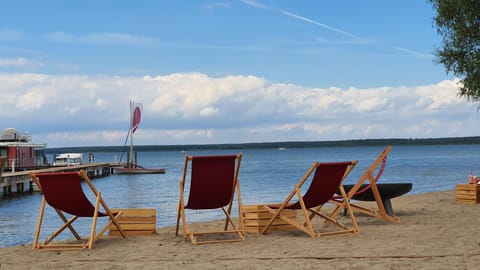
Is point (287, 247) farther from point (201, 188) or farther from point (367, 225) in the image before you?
point (367, 225)

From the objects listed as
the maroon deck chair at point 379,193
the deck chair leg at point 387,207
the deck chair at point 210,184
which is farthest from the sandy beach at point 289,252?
the deck chair leg at point 387,207

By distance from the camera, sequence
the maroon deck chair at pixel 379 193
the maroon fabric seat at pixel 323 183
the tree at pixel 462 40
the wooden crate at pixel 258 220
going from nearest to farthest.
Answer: the maroon fabric seat at pixel 323 183 → the wooden crate at pixel 258 220 → the maroon deck chair at pixel 379 193 → the tree at pixel 462 40

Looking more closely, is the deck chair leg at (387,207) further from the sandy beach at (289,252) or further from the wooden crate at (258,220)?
the wooden crate at (258,220)

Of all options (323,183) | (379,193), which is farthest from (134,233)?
(379,193)

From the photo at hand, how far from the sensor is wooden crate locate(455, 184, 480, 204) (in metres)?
12.3

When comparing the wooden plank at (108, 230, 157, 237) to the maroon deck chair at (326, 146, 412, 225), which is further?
the maroon deck chair at (326, 146, 412, 225)

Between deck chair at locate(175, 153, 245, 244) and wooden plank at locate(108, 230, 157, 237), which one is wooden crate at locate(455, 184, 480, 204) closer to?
deck chair at locate(175, 153, 245, 244)

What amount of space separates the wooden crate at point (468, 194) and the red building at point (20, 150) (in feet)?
107

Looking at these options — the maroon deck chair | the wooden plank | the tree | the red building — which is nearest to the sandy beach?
the wooden plank

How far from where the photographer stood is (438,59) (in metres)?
17.8

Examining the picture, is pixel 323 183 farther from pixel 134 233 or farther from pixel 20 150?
pixel 20 150

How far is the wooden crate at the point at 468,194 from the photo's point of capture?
12281mm

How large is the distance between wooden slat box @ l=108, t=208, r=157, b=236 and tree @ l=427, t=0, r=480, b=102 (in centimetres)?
1147

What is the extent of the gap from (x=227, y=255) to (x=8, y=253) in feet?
8.16
